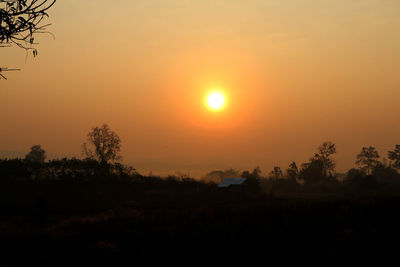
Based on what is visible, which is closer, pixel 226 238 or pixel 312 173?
pixel 226 238

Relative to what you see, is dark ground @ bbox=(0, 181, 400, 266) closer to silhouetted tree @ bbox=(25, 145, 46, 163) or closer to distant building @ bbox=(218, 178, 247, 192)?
distant building @ bbox=(218, 178, 247, 192)

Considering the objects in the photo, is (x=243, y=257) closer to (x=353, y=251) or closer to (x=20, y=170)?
(x=353, y=251)

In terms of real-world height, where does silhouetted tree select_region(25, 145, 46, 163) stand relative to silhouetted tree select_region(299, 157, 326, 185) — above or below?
above

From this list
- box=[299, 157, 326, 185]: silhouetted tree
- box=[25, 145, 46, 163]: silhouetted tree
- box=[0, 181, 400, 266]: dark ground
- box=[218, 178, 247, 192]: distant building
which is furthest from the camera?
box=[25, 145, 46, 163]: silhouetted tree

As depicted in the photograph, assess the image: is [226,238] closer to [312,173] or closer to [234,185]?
[234,185]

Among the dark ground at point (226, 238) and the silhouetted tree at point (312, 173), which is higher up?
the silhouetted tree at point (312, 173)

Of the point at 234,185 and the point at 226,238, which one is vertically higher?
the point at 234,185

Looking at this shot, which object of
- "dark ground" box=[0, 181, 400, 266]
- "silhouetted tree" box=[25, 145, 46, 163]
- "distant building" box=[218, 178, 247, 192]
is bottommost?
"dark ground" box=[0, 181, 400, 266]

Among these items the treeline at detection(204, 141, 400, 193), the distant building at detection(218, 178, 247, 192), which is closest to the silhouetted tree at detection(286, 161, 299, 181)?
the treeline at detection(204, 141, 400, 193)

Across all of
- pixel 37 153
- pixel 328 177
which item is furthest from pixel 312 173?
pixel 37 153

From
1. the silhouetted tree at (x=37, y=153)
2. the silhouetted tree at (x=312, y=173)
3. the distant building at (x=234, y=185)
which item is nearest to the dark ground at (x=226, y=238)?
the distant building at (x=234, y=185)

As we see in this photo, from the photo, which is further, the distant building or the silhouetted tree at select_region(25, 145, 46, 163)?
the silhouetted tree at select_region(25, 145, 46, 163)

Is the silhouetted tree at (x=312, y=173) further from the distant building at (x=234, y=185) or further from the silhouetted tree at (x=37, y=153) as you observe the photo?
the silhouetted tree at (x=37, y=153)

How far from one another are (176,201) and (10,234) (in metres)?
28.5
